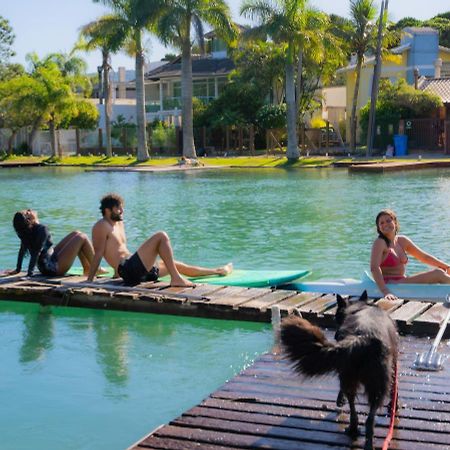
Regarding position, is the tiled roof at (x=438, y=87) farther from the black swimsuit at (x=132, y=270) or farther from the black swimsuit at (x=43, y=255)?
the black swimsuit at (x=132, y=270)

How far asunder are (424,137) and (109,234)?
35.5m

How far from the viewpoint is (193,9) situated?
4516cm

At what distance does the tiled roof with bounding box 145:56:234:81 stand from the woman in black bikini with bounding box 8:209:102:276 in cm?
5049

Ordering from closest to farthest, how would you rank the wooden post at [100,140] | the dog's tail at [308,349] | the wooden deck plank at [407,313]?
the dog's tail at [308,349], the wooden deck plank at [407,313], the wooden post at [100,140]

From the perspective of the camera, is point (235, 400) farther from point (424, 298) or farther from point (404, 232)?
point (404, 232)

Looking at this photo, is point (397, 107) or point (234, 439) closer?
point (234, 439)

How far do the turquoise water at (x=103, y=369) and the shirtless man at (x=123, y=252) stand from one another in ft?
1.88

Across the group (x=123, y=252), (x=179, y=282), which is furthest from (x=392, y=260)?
(x=123, y=252)

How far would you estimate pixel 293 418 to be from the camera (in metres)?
5.82

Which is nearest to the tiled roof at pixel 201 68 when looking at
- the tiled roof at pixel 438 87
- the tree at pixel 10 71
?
the tree at pixel 10 71

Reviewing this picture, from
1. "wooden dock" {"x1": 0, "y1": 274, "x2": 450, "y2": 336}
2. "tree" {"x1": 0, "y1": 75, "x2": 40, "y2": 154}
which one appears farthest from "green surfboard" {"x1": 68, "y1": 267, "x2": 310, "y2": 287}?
"tree" {"x1": 0, "y1": 75, "x2": 40, "y2": 154}

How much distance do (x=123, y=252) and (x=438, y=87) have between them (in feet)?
126

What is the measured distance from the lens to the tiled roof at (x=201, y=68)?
61469 mm

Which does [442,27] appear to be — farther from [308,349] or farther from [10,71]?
[308,349]
